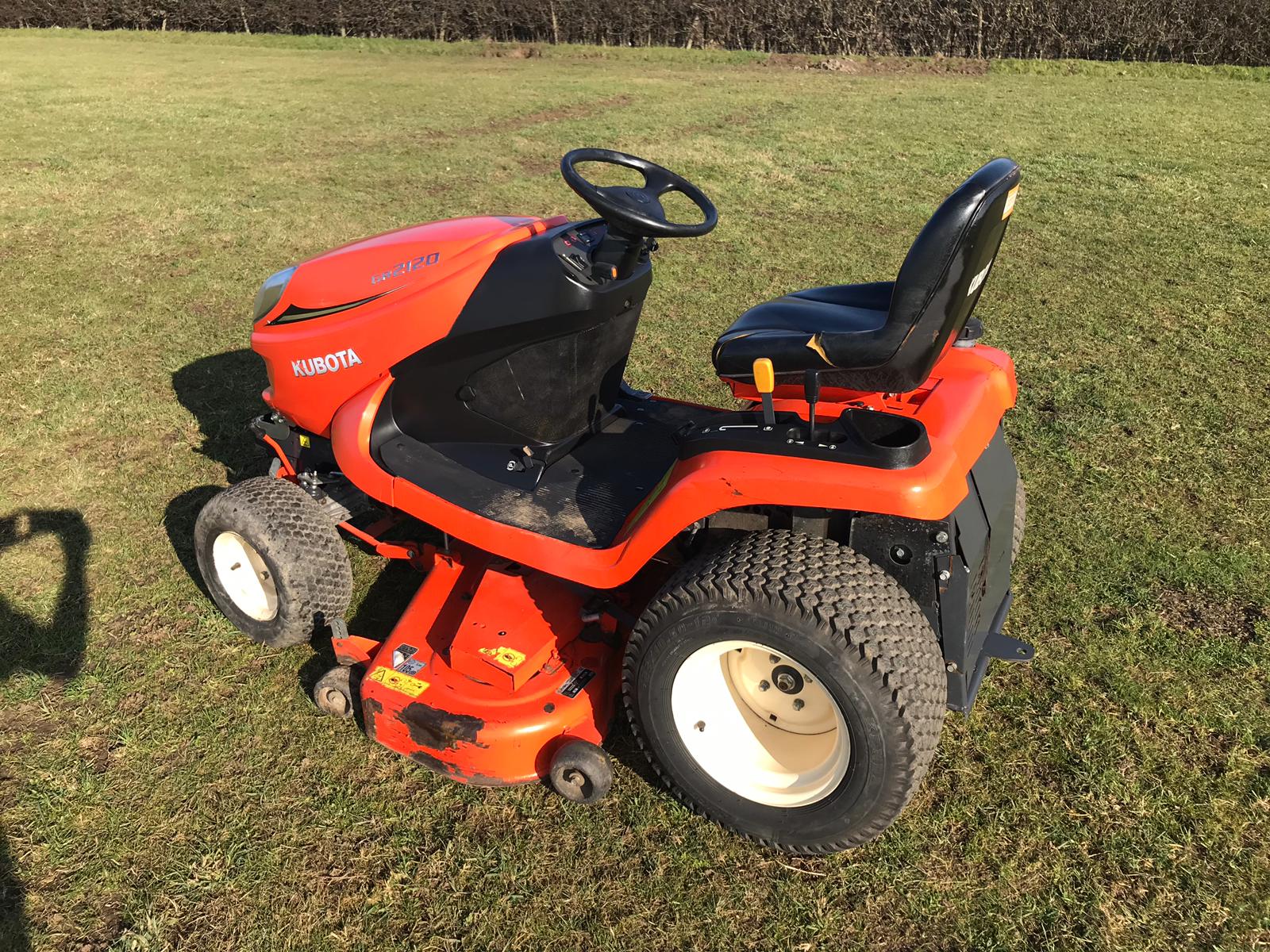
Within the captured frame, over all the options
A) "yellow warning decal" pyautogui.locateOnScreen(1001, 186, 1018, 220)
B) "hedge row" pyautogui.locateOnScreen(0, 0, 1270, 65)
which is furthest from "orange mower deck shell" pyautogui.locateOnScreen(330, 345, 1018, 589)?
"hedge row" pyautogui.locateOnScreen(0, 0, 1270, 65)

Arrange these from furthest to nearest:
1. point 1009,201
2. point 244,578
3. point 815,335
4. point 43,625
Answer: point 43,625, point 244,578, point 815,335, point 1009,201

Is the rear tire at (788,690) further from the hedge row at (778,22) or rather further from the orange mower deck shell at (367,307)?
the hedge row at (778,22)

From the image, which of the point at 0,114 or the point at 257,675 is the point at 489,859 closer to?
the point at 257,675

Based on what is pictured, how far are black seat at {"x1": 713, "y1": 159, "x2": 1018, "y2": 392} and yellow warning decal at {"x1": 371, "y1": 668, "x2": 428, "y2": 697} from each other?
1.27 meters

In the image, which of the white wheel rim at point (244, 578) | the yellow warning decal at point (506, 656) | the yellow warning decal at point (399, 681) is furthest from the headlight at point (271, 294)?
the yellow warning decal at point (506, 656)

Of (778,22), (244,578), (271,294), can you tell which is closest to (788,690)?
(244,578)

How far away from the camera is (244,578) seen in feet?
10.5

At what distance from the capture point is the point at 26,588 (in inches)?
138

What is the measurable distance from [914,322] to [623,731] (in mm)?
1501

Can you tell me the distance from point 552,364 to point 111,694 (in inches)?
71.5

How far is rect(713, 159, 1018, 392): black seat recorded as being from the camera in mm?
2227

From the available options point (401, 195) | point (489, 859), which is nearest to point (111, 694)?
point (489, 859)

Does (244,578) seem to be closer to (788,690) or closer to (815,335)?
(788,690)

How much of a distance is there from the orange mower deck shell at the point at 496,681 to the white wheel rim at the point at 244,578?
527mm
